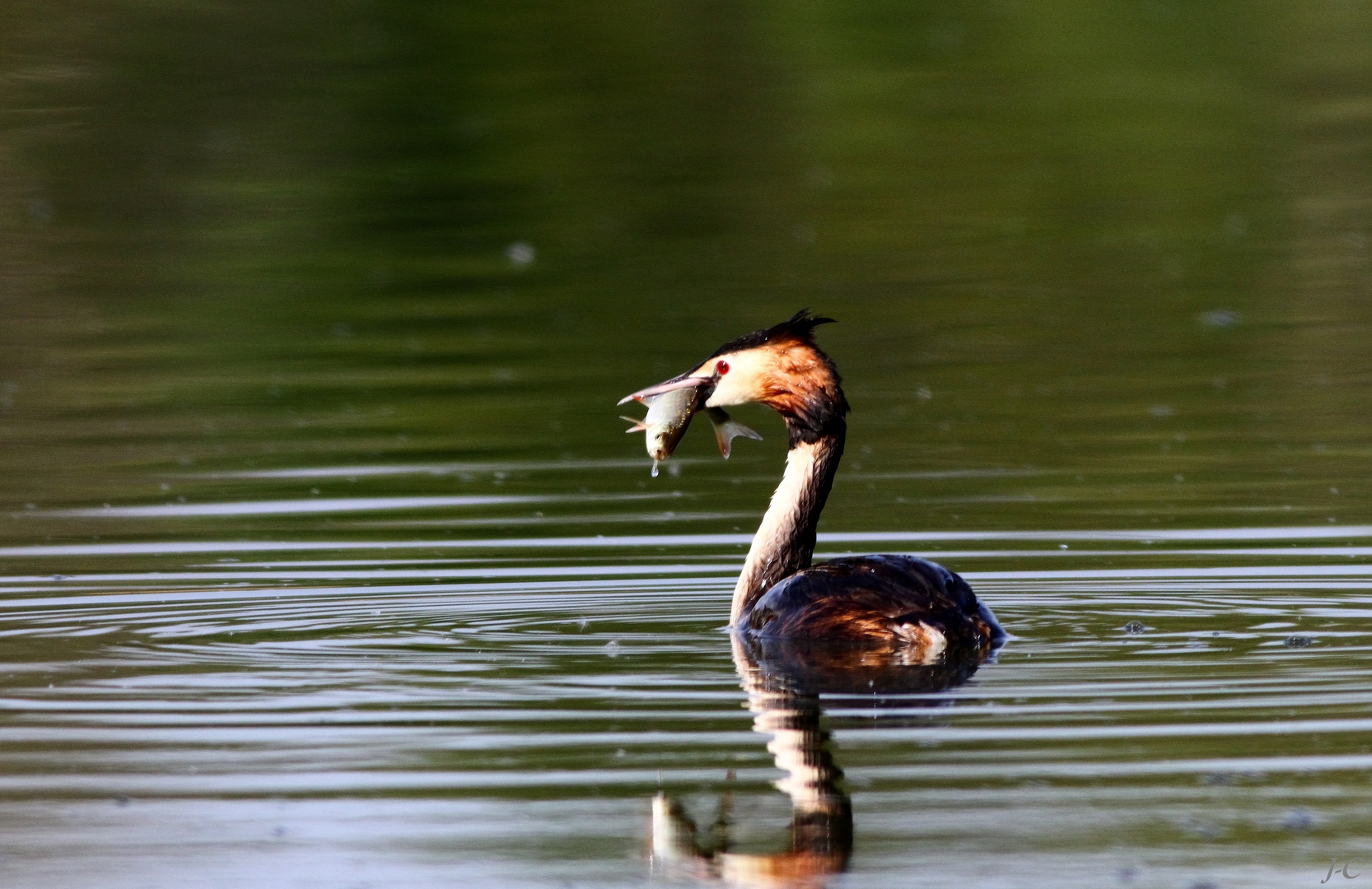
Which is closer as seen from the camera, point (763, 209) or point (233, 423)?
point (233, 423)

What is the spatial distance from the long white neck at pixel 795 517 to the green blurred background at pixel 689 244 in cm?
190

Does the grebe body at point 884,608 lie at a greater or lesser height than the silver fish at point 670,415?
lesser

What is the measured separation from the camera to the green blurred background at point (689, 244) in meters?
12.3

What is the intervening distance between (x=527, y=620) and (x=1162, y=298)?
10.1m

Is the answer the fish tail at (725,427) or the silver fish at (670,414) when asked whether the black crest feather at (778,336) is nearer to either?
the silver fish at (670,414)

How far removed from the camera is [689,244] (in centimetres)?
2084

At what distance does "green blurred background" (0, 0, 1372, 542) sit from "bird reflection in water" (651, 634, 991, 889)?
2825mm

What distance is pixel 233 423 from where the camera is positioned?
13.8m

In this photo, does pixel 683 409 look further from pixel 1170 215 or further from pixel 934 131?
pixel 934 131

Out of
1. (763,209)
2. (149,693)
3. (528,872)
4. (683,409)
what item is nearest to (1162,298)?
(763,209)

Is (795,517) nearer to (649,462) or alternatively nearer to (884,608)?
(884,608)

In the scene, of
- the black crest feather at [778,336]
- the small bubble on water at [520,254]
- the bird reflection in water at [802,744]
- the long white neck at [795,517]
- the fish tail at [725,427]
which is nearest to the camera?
the bird reflection in water at [802,744]
